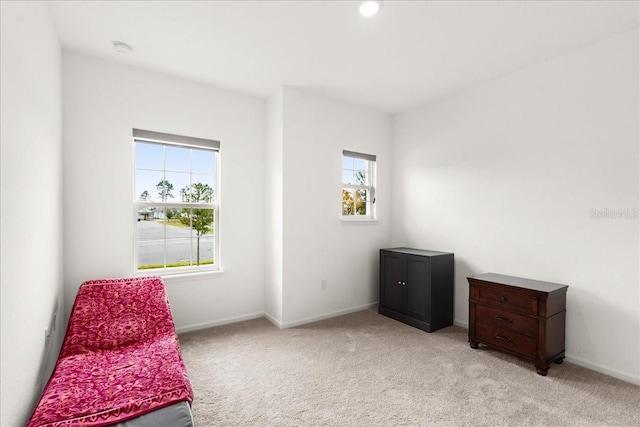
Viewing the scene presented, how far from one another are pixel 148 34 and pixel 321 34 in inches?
54.2

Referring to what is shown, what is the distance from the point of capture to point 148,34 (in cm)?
255

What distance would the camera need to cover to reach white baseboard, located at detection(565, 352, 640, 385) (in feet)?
8.02

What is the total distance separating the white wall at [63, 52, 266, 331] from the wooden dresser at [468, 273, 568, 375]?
2.41 meters

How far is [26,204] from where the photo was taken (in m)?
1.65

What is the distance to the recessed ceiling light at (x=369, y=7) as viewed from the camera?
2.16 metres

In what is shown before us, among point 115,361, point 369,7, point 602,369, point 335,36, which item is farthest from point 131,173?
point 602,369

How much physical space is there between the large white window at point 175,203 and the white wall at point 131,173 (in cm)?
11

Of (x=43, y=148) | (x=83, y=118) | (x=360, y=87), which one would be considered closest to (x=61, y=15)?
(x=83, y=118)

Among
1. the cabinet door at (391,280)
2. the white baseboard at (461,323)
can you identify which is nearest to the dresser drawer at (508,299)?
the white baseboard at (461,323)

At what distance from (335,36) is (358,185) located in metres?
2.10

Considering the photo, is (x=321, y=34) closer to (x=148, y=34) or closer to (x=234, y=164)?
(x=148, y=34)

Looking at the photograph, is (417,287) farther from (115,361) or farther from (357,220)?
(115,361)

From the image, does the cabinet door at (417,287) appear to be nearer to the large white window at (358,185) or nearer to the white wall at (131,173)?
the large white window at (358,185)

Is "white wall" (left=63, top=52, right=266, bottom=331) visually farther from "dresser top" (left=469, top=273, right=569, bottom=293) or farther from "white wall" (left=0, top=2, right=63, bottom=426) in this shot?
"dresser top" (left=469, top=273, right=569, bottom=293)
